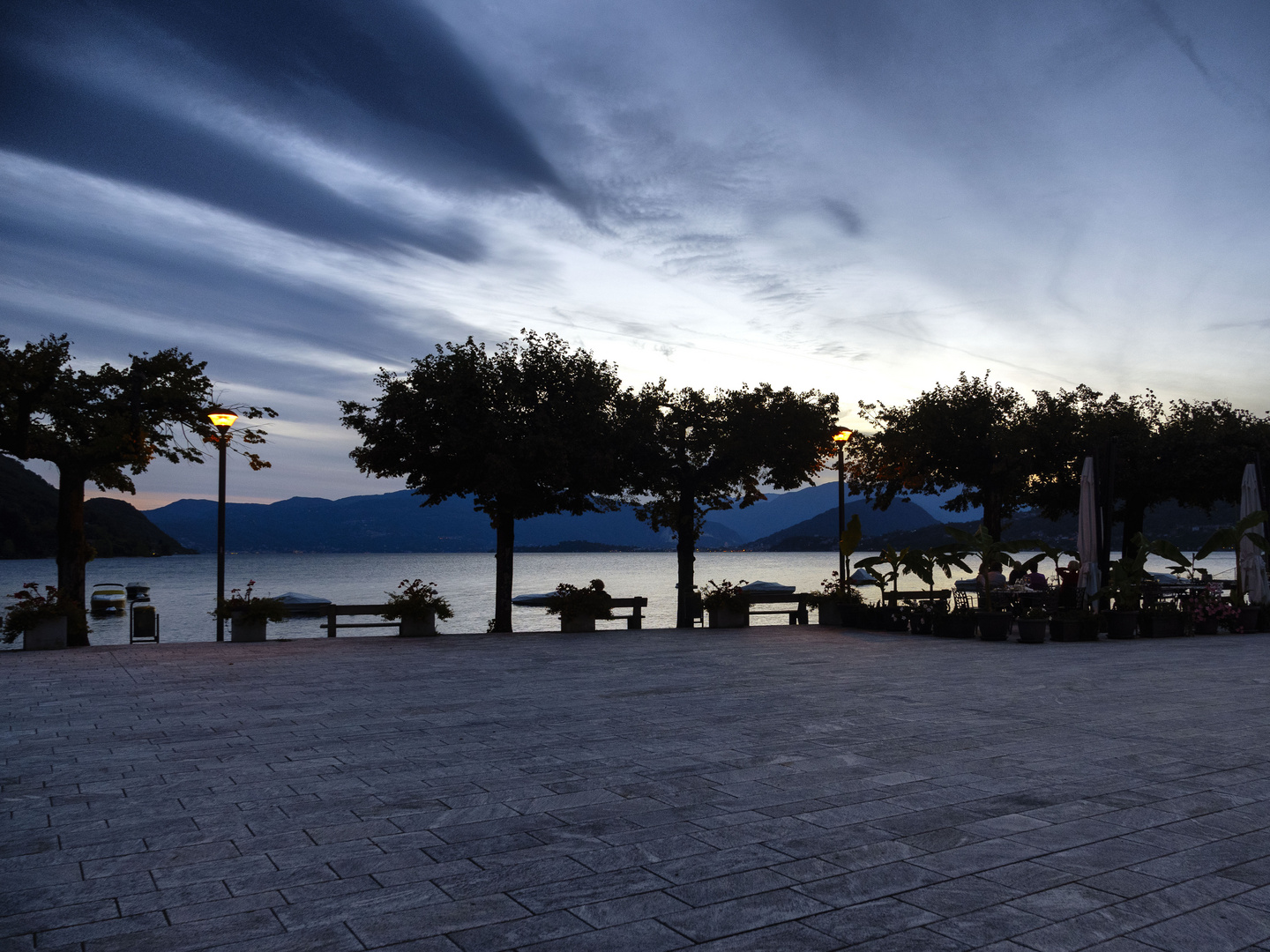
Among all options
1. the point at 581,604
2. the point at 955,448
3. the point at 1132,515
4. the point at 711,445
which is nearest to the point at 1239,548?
the point at 955,448

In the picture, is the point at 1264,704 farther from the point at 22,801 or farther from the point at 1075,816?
the point at 22,801

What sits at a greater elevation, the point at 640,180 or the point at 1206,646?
the point at 640,180

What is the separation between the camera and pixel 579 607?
19703 millimetres

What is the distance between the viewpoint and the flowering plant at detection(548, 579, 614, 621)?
19.7 meters

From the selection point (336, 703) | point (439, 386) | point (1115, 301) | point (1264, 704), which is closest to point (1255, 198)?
point (1115, 301)

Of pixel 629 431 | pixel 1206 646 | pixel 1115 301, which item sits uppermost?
pixel 1115 301

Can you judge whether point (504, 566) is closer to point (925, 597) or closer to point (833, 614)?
point (833, 614)

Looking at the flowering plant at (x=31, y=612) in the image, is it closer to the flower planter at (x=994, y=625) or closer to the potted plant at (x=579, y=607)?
the potted plant at (x=579, y=607)

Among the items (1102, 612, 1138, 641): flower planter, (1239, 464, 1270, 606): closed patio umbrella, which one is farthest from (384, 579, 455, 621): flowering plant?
(1239, 464, 1270, 606): closed patio umbrella

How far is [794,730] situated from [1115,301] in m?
20.2

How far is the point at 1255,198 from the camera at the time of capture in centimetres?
1669

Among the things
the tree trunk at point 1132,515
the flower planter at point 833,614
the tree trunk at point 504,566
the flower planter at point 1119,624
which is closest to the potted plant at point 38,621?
the tree trunk at point 504,566

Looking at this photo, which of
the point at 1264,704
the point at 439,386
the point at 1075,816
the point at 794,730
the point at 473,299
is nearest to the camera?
the point at 1075,816

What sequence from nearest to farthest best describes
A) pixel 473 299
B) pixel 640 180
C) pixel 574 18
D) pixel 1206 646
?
pixel 574 18 < pixel 1206 646 < pixel 640 180 < pixel 473 299
